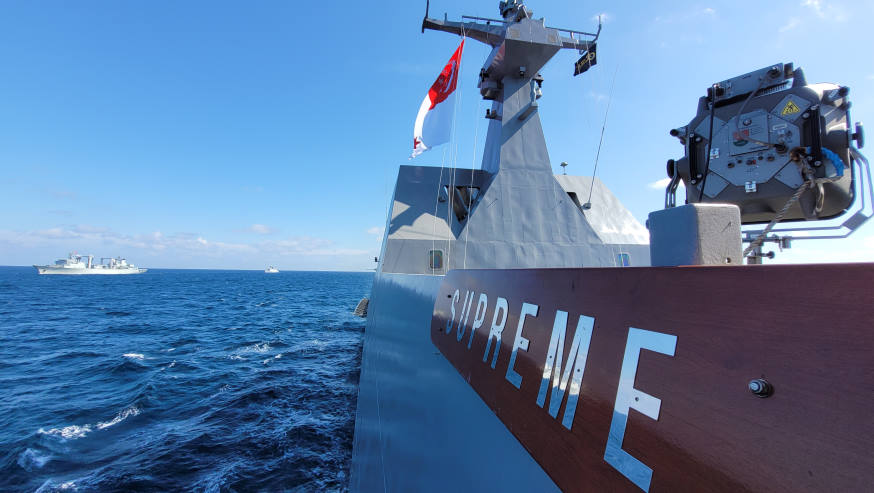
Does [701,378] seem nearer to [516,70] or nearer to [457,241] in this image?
[457,241]

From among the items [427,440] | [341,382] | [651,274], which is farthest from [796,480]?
[341,382]

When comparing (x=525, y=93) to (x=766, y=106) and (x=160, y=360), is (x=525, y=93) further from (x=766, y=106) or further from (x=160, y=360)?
(x=160, y=360)

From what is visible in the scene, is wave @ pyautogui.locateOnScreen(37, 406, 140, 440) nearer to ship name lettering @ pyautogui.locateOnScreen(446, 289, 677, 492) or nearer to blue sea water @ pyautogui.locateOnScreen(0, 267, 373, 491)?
blue sea water @ pyautogui.locateOnScreen(0, 267, 373, 491)

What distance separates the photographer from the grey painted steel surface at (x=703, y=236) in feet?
3.70

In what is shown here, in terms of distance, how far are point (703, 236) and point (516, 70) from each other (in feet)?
30.5

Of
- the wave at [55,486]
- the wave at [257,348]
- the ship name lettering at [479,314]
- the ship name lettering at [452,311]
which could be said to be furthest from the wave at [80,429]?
the ship name lettering at [479,314]

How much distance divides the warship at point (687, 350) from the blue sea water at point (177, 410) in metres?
5.25

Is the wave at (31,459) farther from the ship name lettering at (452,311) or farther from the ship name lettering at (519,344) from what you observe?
the ship name lettering at (519,344)

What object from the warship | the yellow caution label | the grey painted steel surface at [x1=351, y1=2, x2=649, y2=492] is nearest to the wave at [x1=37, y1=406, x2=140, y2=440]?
the grey painted steel surface at [x1=351, y1=2, x2=649, y2=492]

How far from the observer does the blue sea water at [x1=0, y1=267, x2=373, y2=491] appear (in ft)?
24.3

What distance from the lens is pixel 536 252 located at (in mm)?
8102

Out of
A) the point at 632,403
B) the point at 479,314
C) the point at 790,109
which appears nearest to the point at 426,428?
the point at 479,314

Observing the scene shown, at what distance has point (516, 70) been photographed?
30.5 feet

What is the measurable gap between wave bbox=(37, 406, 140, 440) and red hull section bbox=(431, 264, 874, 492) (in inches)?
473
